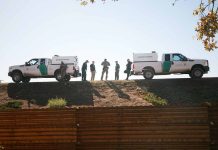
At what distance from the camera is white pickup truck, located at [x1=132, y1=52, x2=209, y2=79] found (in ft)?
91.4

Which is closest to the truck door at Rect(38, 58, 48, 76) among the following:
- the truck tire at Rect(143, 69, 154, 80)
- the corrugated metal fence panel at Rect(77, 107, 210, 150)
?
the truck tire at Rect(143, 69, 154, 80)

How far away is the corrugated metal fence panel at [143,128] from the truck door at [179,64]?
1628 cm

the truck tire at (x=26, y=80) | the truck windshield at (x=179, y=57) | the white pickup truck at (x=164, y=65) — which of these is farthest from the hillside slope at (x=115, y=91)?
the truck windshield at (x=179, y=57)

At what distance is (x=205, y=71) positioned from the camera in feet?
91.2

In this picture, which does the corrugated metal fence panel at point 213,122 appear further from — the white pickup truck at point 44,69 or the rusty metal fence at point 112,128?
the white pickup truck at point 44,69

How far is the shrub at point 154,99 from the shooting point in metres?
23.0

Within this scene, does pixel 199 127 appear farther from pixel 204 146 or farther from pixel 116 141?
pixel 116 141

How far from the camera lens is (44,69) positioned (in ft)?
96.0

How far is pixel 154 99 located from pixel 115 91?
3513mm

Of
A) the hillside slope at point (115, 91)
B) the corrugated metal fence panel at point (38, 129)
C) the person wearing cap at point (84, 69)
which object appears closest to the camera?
the corrugated metal fence panel at point (38, 129)

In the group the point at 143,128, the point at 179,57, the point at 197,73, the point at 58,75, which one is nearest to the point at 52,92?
the point at 58,75

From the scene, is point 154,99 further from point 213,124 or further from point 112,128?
point 213,124

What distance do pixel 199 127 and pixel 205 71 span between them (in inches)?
652

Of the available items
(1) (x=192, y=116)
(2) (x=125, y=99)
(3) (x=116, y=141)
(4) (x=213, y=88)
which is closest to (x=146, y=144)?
(3) (x=116, y=141)
